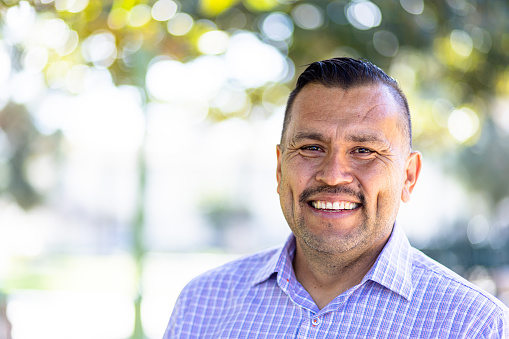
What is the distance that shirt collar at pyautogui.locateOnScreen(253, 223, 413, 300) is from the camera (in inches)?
76.2

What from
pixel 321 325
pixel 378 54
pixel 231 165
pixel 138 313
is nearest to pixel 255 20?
pixel 378 54

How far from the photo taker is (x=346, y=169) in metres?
1.99

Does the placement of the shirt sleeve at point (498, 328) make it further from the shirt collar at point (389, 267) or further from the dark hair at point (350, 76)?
the dark hair at point (350, 76)

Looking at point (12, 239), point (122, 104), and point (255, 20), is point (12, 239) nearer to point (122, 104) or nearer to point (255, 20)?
point (122, 104)

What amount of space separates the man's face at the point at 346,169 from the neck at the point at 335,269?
0.03 metres

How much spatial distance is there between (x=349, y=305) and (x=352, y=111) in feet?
2.09

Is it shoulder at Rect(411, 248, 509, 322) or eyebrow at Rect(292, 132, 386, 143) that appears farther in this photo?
eyebrow at Rect(292, 132, 386, 143)

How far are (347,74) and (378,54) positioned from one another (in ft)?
10.6

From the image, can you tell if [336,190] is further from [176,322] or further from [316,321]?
[176,322]

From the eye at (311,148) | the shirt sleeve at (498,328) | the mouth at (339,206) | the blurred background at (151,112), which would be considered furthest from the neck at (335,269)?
the blurred background at (151,112)

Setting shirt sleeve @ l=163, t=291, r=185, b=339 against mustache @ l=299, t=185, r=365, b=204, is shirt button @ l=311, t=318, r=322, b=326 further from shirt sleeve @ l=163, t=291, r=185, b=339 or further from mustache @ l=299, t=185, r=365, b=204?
shirt sleeve @ l=163, t=291, r=185, b=339

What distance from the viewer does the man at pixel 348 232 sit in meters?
1.91

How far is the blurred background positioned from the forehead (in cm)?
106

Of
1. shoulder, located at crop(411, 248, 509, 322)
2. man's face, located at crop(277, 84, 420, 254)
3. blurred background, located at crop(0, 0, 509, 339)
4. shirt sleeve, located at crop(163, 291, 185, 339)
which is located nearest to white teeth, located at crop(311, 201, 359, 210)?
man's face, located at crop(277, 84, 420, 254)
